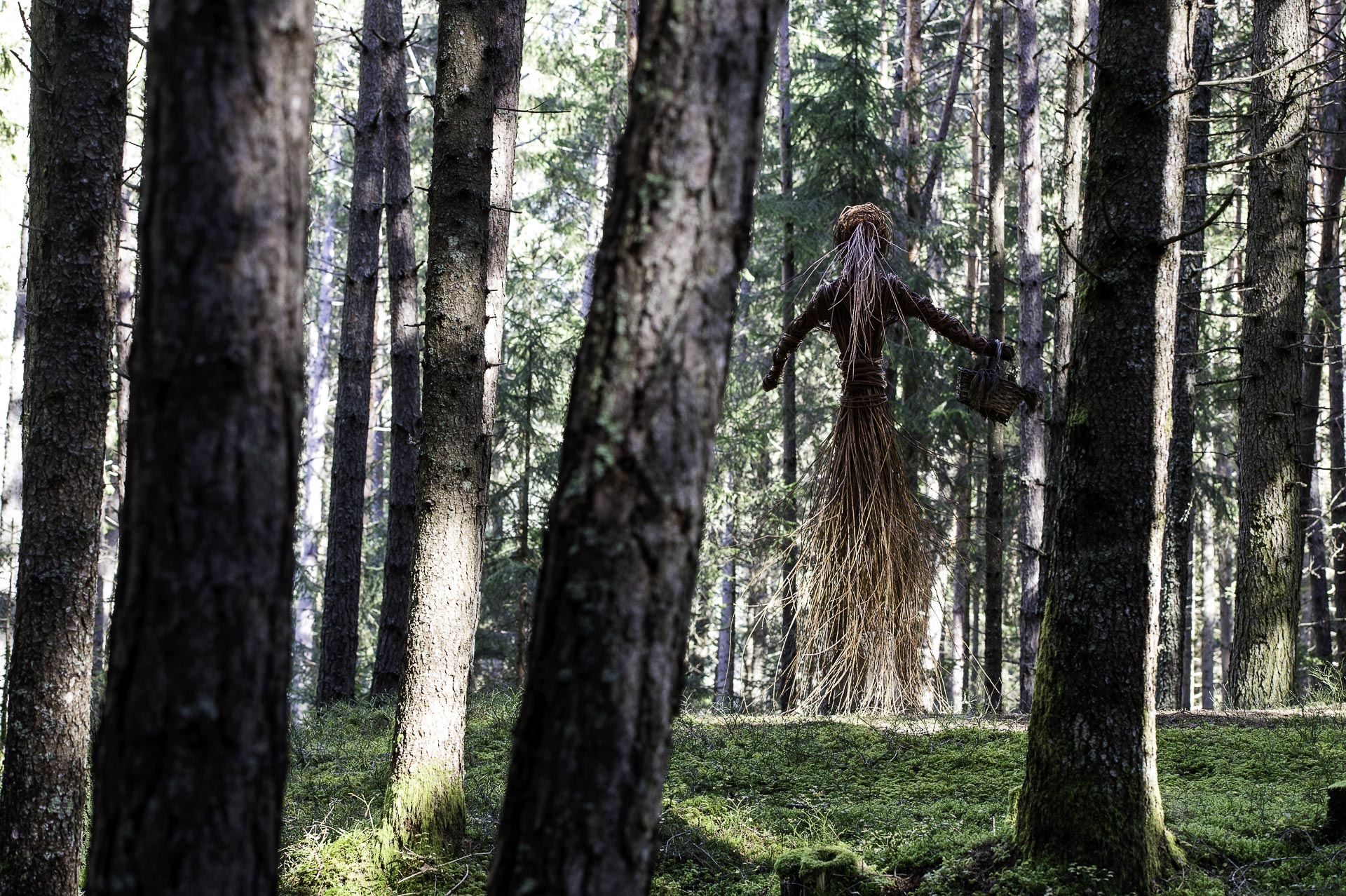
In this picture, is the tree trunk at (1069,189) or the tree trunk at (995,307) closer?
the tree trunk at (1069,189)

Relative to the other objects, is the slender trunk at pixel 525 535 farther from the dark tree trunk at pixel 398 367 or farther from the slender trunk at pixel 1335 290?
the slender trunk at pixel 1335 290

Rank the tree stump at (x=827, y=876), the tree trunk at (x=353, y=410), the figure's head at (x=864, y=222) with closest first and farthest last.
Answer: the tree stump at (x=827, y=876), the figure's head at (x=864, y=222), the tree trunk at (x=353, y=410)

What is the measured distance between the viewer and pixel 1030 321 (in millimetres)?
8648

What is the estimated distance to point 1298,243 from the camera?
7.58 m

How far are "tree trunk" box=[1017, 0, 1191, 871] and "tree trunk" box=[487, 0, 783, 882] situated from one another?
2119 mm

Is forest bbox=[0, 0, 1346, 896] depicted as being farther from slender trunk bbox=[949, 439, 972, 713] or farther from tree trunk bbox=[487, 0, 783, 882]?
slender trunk bbox=[949, 439, 972, 713]

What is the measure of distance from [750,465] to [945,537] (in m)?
11.6

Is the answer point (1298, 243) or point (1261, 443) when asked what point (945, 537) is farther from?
point (1298, 243)

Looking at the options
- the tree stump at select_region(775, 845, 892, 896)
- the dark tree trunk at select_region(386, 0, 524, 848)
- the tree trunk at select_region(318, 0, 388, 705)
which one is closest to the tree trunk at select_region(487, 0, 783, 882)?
the tree stump at select_region(775, 845, 892, 896)

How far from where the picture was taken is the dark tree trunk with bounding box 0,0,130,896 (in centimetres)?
390

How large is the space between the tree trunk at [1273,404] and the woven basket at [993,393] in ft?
12.6

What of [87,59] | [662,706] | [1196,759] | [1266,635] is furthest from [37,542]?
[1266,635]

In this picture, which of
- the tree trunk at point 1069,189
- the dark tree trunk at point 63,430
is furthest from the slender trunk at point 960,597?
the dark tree trunk at point 63,430

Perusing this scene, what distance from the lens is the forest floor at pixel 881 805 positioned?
3.69 m
